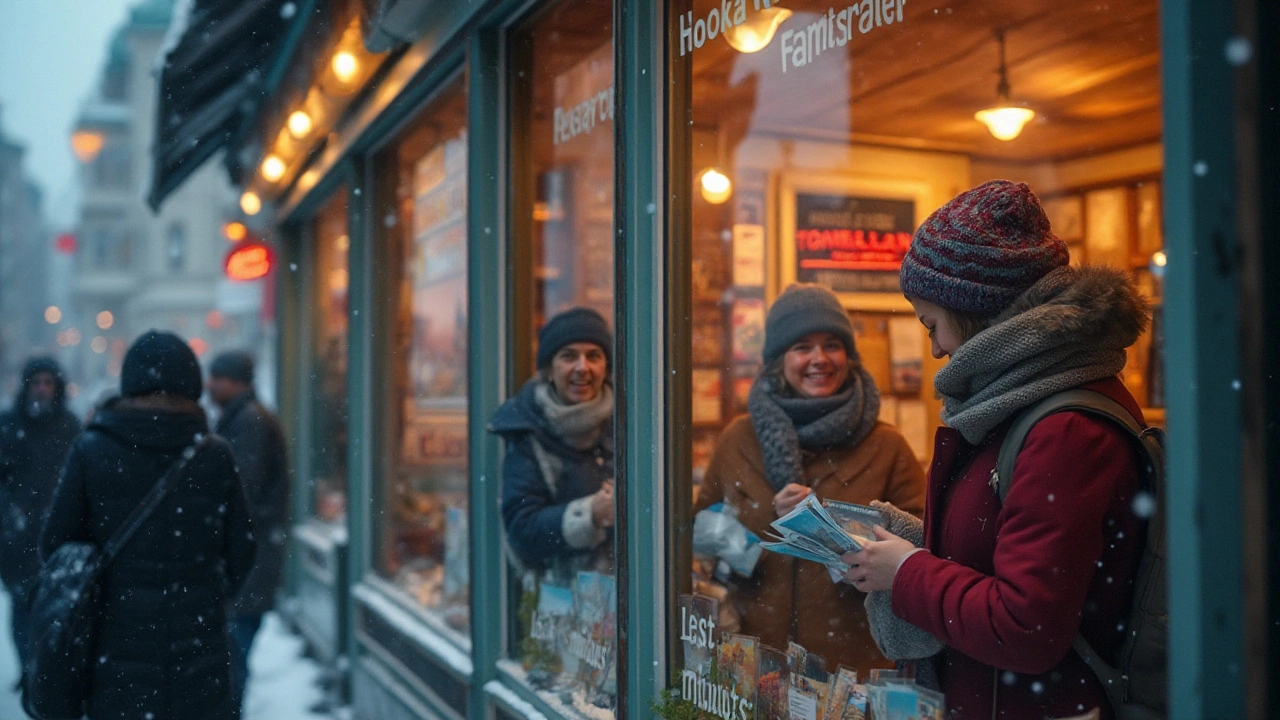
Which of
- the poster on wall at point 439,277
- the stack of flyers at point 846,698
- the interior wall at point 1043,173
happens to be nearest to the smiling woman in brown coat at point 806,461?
the stack of flyers at point 846,698

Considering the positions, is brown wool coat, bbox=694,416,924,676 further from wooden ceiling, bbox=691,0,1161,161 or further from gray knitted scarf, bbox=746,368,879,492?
wooden ceiling, bbox=691,0,1161,161

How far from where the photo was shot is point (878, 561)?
204 cm

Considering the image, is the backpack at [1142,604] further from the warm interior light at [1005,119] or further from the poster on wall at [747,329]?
the warm interior light at [1005,119]

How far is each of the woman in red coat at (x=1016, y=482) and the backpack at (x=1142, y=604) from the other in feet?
0.07

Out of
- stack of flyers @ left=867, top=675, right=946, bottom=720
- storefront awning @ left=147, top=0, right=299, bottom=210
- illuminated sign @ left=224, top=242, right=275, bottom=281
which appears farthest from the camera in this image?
illuminated sign @ left=224, top=242, right=275, bottom=281

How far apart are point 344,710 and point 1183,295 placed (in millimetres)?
5847

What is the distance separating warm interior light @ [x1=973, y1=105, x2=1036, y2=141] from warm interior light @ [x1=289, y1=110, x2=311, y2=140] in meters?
4.02

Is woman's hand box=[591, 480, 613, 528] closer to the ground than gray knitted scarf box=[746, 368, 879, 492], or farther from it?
closer to the ground

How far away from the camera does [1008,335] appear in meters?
1.90

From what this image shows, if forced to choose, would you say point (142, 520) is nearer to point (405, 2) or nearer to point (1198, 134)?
point (405, 2)

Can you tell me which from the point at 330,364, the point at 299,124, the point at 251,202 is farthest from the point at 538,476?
the point at 251,202

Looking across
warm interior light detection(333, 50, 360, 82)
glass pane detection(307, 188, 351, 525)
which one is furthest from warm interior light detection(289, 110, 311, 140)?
warm interior light detection(333, 50, 360, 82)

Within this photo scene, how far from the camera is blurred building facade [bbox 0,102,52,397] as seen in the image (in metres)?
57.0

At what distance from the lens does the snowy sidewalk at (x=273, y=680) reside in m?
6.24
